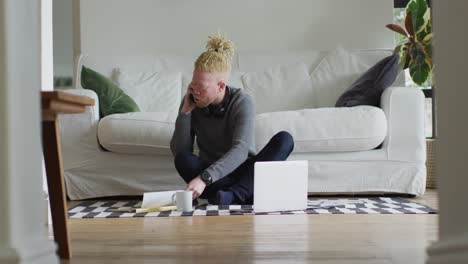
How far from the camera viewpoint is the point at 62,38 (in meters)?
4.73

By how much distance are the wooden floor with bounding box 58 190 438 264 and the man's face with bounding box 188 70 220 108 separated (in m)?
0.70

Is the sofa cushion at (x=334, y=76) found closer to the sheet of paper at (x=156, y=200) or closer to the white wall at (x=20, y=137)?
the sheet of paper at (x=156, y=200)

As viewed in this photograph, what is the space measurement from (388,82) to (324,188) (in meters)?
0.68

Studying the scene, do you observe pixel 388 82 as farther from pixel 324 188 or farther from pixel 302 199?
pixel 302 199

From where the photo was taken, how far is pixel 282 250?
1.44 metres

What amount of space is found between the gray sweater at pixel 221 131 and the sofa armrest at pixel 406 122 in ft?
2.59

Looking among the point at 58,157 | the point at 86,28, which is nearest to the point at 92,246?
the point at 58,157

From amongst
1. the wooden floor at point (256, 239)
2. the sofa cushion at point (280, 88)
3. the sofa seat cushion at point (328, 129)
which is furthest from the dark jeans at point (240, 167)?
the sofa cushion at point (280, 88)

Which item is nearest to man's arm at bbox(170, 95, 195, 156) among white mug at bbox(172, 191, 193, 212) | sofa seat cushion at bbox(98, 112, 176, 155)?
sofa seat cushion at bbox(98, 112, 176, 155)

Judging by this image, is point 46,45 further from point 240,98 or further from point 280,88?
point 280,88

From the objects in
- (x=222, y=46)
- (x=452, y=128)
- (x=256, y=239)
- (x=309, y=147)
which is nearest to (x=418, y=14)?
(x=309, y=147)

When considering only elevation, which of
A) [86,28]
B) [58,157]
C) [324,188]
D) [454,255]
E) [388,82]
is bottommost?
[324,188]

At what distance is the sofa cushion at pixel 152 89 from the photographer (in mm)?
3598

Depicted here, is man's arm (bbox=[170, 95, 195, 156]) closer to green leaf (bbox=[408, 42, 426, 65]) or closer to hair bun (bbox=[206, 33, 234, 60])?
hair bun (bbox=[206, 33, 234, 60])
